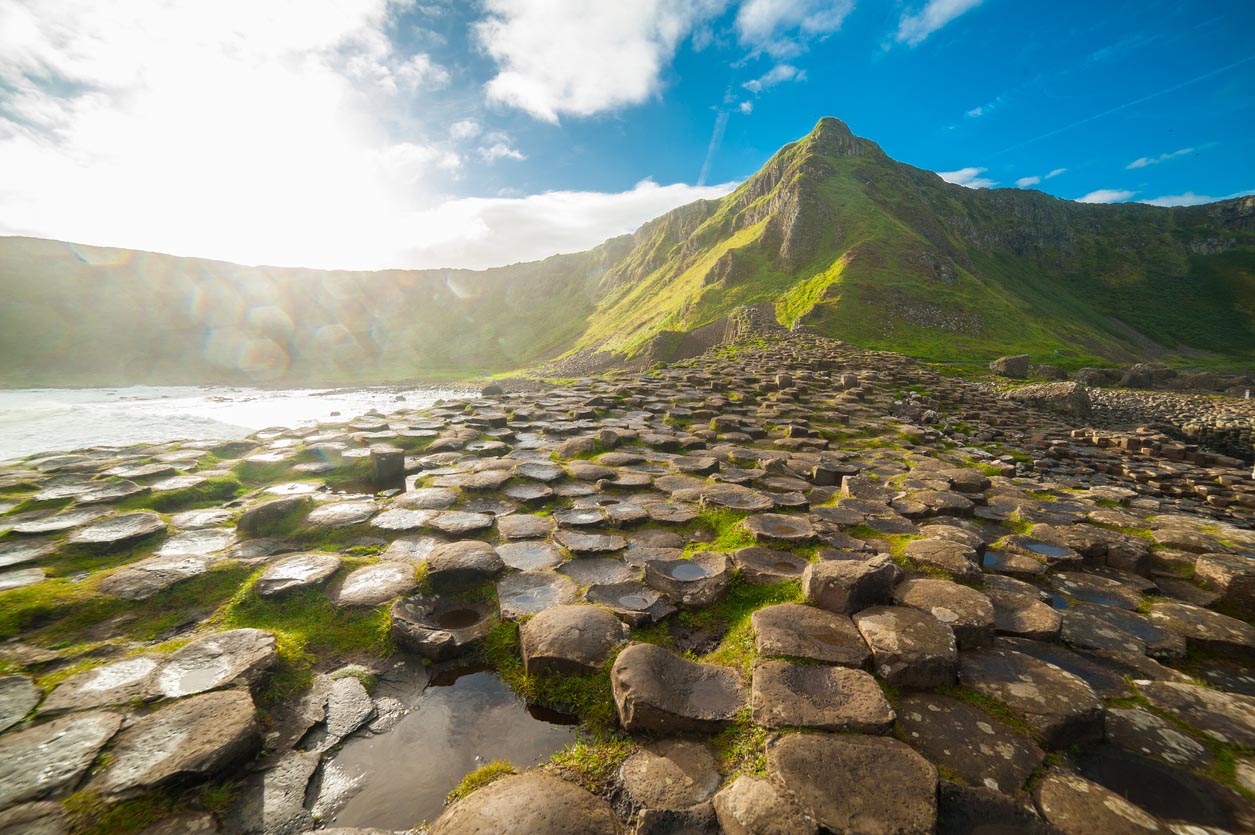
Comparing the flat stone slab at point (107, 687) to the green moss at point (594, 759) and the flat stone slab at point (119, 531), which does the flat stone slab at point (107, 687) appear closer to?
the flat stone slab at point (119, 531)

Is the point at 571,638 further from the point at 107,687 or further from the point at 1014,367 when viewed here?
the point at 1014,367

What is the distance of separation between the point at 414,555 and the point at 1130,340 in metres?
143

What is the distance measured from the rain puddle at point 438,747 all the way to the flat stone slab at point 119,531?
13.0 ft

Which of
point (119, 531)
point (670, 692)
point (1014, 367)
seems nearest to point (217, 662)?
point (670, 692)

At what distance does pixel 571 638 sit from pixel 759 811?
150 centimetres

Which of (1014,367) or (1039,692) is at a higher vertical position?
(1014,367)

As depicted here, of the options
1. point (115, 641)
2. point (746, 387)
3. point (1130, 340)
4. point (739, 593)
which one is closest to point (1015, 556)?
point (739, 593)

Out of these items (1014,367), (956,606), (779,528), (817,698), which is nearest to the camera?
(817,698)

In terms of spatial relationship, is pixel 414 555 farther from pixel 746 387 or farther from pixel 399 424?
pixel 746 387

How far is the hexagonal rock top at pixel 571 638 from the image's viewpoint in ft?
10.1

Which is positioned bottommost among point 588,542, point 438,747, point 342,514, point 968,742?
point 438,747

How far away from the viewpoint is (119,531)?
4781 mm

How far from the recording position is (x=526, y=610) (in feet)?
12.1

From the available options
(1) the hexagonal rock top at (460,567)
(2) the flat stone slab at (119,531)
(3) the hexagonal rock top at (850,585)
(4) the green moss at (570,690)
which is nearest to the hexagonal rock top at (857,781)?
(4) the green moss at (570,690)
